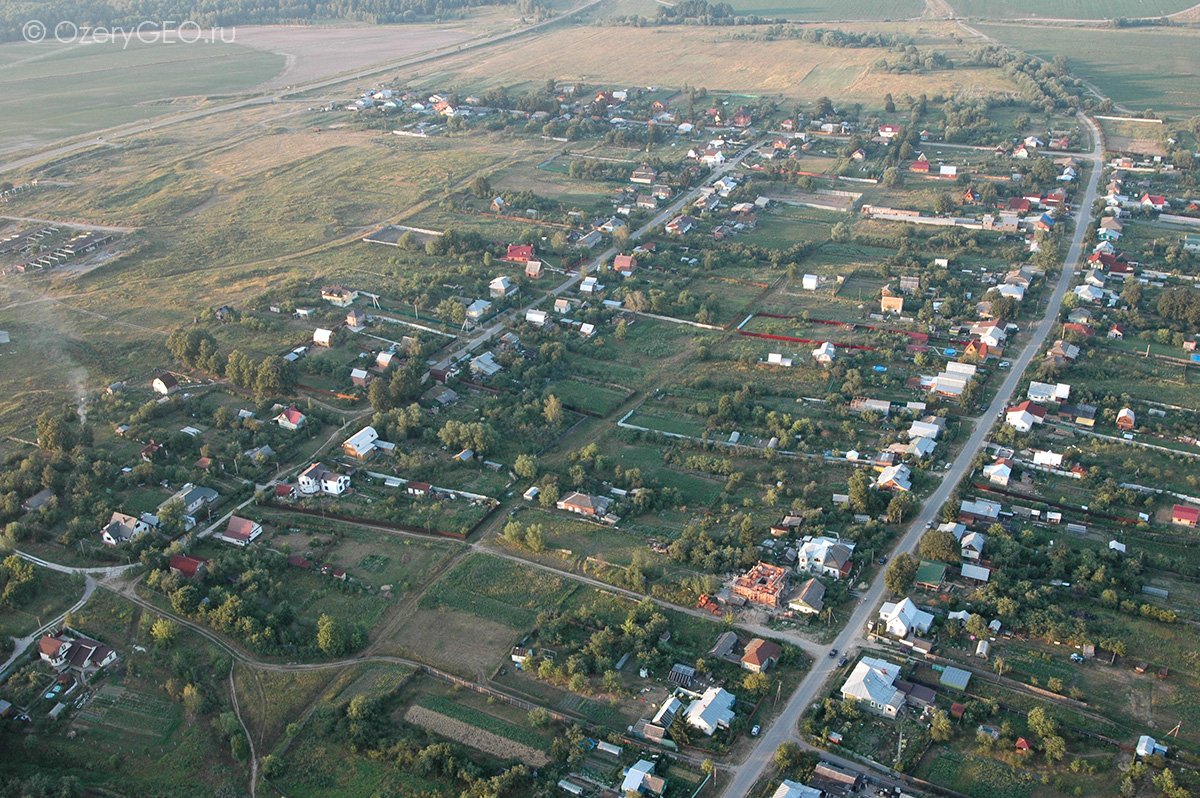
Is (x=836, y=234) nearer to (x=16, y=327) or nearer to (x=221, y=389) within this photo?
(x=221, y=389)

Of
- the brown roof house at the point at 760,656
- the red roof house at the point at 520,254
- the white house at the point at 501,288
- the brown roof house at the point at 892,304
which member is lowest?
the brown roof house at the point at 760,656

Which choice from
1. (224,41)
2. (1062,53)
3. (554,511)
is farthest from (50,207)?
(1062,53)

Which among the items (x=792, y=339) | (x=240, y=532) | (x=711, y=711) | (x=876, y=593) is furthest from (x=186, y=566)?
(x=792, y=339)

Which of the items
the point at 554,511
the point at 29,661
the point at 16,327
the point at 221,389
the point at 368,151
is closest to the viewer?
the point at 29,661

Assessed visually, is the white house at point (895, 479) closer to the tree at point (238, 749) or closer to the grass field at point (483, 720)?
the grass field at point (483, 720)

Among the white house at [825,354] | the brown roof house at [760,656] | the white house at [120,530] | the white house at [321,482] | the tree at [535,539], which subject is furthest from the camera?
the white house at [825,354]

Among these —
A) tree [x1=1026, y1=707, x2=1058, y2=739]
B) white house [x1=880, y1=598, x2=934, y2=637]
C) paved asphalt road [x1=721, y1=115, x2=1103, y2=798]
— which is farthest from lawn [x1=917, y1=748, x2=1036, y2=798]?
white house [x1=880, y1=598, x2=934, y2=637]

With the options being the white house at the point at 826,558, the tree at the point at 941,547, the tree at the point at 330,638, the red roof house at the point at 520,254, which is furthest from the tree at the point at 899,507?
the red roof house at the point at 520,254
